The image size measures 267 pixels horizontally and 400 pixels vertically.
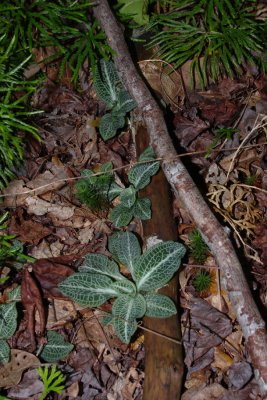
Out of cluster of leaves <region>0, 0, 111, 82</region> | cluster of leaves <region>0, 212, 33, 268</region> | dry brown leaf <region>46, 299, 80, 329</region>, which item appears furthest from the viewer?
cluster of leaves <region>0, 0, 111, 82</region>

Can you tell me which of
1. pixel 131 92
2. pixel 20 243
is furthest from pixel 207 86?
pixel 20 243

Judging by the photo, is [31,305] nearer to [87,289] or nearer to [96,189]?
[87,289]

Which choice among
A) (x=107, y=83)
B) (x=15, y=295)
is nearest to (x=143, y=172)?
(x=107, y=83)

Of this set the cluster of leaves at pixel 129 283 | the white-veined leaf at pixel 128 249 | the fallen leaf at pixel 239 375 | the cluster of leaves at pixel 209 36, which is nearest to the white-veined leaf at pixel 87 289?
the cluster of leaves at pixel 129 283

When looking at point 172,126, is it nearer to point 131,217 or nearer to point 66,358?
point 131,217

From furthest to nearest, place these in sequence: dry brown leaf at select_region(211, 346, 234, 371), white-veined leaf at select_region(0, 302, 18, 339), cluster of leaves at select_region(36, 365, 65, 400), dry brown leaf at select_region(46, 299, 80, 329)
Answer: dry brown leaf at select_region(46, 299, 80, 329) < white-veined leaf at select_region(0, 302, 18, 339) < dry brown leaf at select_region(211, 346, 234, 371) < cluster of leaves at select_region(36, 365, 65, 400)

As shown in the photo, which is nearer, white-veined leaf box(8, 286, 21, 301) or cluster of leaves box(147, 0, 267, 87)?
white-veined leaf box(8, 286, 21, 301)

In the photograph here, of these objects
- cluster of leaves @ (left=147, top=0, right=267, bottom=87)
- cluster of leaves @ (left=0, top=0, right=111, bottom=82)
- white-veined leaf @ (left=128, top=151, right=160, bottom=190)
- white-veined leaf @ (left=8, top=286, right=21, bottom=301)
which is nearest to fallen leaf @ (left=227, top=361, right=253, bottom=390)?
white-veined leaf @ (left=128, top=151, right=160, bottom=190)

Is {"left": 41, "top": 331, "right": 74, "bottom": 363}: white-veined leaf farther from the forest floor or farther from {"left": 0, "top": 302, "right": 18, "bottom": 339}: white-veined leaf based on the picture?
{"left": 0, "top": 302, "right": 18, "bottom": 339}: white-veined leaf
